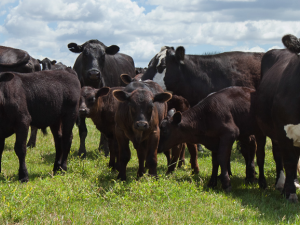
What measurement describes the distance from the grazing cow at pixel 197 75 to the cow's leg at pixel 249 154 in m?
2.01

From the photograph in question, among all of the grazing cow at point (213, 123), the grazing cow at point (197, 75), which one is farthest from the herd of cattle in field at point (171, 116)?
the grazing cow at point (197, 75)

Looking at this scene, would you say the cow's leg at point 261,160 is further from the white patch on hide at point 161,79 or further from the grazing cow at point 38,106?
the grazing cow at point 38,106

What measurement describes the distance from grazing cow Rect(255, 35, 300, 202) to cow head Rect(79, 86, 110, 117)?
3.26 m

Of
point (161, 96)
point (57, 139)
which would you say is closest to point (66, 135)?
point (57, 139)

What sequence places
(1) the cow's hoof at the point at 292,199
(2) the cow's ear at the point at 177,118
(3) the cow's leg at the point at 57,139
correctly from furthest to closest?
(3) the cow's leg at the point at 57,139
(2) the cow's ear at the point at 177,118
(1) the cow's hoof at the point at 292,199

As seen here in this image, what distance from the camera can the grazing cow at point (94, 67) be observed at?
1003cm

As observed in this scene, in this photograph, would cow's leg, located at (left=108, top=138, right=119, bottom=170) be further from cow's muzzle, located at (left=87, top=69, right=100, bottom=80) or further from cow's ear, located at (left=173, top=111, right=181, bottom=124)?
cow's muzzle, located at (left=87, top=69, right=100, bottom=80)

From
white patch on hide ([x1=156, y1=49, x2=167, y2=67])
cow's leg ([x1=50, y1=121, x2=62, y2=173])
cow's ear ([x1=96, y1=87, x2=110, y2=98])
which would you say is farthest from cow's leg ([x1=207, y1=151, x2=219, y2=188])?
white patch on hide ([x1=156, y1=49, x2=167, y2=67])

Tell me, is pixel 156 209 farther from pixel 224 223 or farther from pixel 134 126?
pixel 134 126

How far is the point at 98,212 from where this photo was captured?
4824mm

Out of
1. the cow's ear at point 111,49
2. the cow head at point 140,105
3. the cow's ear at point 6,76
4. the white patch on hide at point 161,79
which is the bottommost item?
the cow head at point 140,105

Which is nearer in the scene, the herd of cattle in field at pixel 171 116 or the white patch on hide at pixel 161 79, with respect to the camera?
the herd of cattle in field at pixel 171 116

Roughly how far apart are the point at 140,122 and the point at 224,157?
1.43m

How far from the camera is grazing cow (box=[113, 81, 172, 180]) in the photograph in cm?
617
